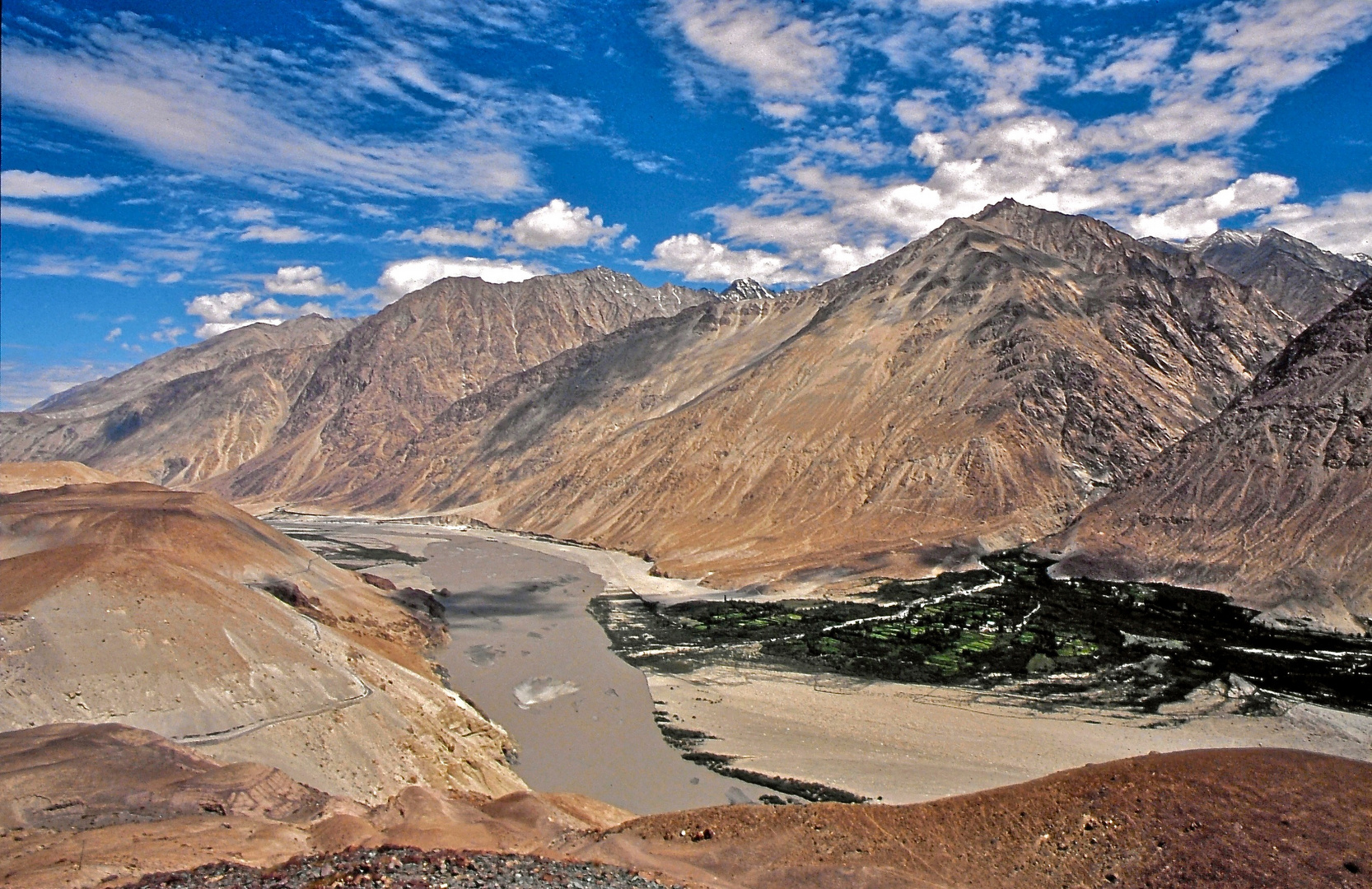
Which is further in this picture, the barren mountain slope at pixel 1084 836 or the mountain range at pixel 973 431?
the mountain range at pixel 973 431

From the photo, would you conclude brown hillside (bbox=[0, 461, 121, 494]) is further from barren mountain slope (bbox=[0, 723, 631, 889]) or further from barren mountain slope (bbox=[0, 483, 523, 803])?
barren mountain slope (bbox=[0, 723, 631, 889])

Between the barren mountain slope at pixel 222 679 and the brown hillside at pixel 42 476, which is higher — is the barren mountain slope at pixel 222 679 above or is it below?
below

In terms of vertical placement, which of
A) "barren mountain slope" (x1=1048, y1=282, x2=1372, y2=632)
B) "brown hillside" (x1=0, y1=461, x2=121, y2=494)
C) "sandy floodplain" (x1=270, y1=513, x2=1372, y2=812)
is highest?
"brown hillside" (x1=0, y1=461, x2=121, y2=494)

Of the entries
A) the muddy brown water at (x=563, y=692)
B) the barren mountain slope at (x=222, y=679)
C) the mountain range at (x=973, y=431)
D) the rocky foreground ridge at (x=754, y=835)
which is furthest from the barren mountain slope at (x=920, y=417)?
the rocky foreground ridge at (x=754, y=835)

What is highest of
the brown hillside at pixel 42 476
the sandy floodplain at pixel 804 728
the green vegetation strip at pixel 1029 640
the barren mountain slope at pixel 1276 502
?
the brown hillside at pixel 42 476

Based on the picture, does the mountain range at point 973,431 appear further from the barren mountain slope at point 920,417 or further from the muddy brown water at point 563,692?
the muddy brown water at point 563,692

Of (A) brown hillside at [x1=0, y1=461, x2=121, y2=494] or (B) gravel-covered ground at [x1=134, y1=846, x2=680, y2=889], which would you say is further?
(A) brown hillside at [x1=0, y1=461, x2=121, y2=494]

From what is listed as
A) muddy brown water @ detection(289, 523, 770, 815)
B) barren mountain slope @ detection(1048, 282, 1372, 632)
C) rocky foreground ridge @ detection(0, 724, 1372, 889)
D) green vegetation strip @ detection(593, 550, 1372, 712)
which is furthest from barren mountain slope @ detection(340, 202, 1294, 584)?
rocky foreground ridge @ detection(0, 724, 1372, 889)
